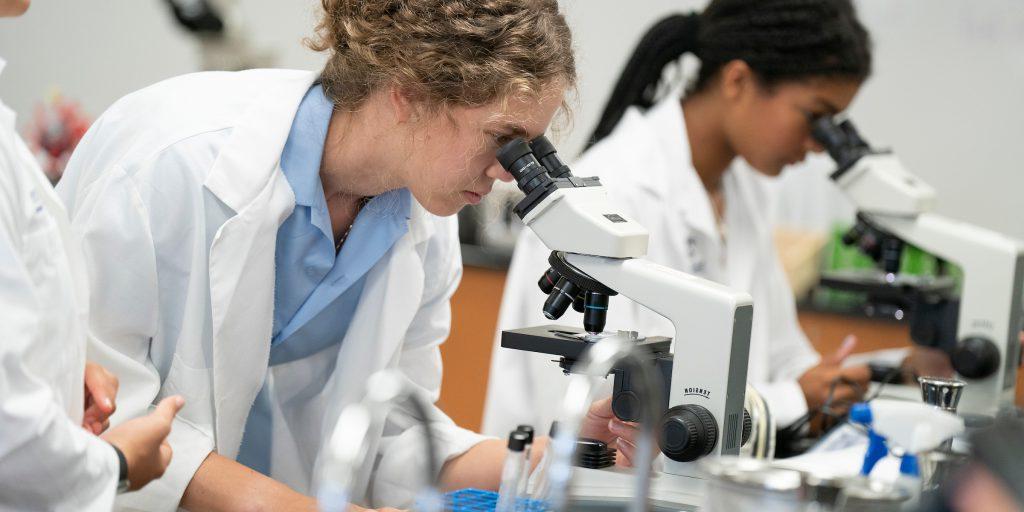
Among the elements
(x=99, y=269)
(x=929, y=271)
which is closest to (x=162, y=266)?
(x=99, y=269)

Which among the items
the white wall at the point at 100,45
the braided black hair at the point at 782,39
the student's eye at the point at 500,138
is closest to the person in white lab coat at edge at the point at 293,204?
the student's eye at the point at 500,138

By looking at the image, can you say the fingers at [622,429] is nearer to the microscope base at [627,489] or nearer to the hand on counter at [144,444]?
the microscope base at [627,489]

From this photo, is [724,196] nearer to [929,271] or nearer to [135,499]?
[929,271]

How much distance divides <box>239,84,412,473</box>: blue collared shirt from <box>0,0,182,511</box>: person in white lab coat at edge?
42 cm

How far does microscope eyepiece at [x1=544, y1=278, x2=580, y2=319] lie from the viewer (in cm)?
134

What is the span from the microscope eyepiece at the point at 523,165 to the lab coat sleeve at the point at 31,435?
57cm

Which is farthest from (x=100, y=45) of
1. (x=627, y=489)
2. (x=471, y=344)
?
(x=627, y=489)

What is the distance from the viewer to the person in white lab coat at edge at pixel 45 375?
981 millimetres

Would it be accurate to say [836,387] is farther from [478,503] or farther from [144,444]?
[144,444]

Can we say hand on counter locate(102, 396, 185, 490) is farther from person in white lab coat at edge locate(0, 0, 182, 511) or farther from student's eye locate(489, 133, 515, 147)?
student's eye locate(489, 133, 515, 147)

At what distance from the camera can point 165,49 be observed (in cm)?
425

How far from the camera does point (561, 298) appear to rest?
4.42 ft

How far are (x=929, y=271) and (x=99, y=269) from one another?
8.85ft

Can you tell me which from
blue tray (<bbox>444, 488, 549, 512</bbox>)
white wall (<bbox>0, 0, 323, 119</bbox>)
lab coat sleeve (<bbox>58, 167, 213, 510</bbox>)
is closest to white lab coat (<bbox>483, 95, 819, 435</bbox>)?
blue tray (<bbox>444, 488, 549, 512</bbox>)
